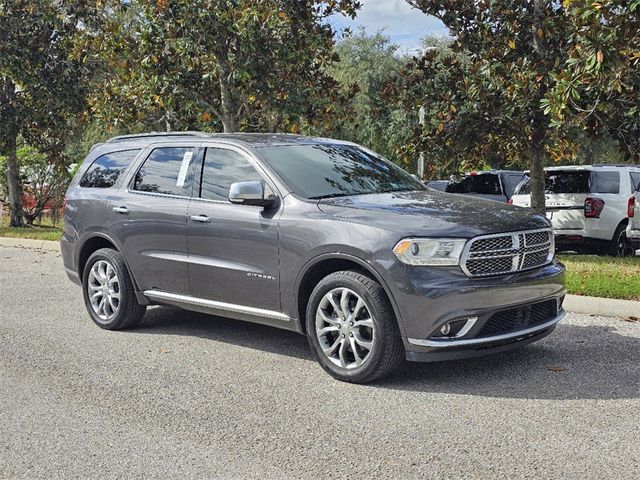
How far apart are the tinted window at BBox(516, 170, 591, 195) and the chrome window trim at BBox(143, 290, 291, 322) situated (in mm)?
9469

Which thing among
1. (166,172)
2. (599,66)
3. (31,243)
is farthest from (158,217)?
(31,243)

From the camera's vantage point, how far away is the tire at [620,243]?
47.3ft

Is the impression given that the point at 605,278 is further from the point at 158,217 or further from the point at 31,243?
the point at 31,243

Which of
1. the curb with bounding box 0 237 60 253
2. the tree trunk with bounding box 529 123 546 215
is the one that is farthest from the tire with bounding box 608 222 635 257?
the curb with bounding box 0 237 60 253

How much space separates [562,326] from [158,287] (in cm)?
371

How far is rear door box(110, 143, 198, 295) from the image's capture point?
23.3 ft

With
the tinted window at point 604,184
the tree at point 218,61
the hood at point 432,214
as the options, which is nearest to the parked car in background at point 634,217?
the tinted window at point 604,184

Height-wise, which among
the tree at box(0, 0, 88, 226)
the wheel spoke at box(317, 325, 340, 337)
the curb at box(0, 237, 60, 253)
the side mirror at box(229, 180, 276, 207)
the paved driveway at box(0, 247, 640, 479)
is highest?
the tree at box(0, 0, 88, 226)

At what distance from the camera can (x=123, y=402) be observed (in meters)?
5.48

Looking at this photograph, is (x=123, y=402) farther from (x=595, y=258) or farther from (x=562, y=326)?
(x=595, y=258)

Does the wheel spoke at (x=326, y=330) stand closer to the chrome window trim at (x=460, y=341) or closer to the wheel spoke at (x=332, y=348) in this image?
the wheel spoke at (x=332, y=348)

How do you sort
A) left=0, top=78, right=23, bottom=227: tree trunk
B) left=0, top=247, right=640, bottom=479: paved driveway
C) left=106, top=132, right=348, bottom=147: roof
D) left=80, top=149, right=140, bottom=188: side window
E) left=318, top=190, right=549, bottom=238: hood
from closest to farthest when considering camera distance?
left=0, top=247, right=640, bottom=479: paved driveway < left=318, top=190, right=549, bottom=238: hood < left=106, top=132, right=348, bottom=147: roof < left=80, top=149, right=140, bottom=188: side window < left=0, top=78, right=23, bottom=227: tree trunk

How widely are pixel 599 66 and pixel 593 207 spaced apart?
4.64 meters

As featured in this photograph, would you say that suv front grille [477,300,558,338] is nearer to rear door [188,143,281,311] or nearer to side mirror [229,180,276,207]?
rear door [188,143,281,311]
